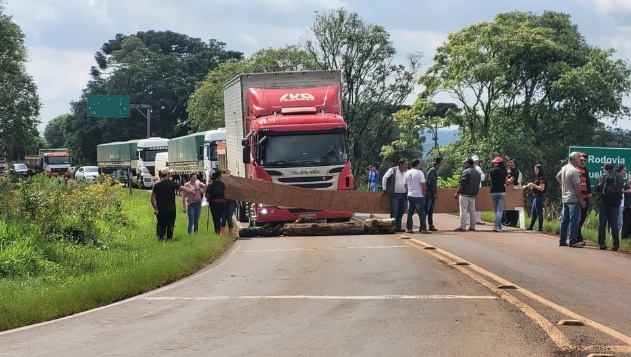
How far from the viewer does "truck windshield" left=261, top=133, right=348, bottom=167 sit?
23.0 metres

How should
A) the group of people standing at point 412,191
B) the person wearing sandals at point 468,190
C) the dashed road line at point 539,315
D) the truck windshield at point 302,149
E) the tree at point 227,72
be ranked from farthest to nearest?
the tree at point 227,72
the truck windshield at point 302,149
the person wearing sandals at point 468,190
the group of people standing at point 412,191
the dashed road line at point 539,315

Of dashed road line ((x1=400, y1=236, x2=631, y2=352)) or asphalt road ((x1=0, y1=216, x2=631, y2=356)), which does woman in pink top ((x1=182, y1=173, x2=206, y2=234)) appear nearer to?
asphalt road ((x1=0, y1=216, x2=631, y2=356))

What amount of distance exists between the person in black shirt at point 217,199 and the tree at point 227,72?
3696 centimetres

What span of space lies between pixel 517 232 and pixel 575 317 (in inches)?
506

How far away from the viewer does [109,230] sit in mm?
23500

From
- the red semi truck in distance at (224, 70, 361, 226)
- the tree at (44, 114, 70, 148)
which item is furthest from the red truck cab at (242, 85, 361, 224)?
the tree at (44, 114, 70, 148)

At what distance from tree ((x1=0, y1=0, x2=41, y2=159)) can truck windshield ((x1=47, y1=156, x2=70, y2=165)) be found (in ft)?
45.6

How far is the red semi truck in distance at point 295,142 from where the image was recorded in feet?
75.7

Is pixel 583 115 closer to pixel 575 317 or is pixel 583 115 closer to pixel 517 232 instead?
pixel 517 232

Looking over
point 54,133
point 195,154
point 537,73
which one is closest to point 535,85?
point 537,73

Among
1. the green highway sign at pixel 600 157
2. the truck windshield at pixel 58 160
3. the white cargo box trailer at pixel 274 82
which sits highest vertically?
the white cargo box trailer at pixel 274 82

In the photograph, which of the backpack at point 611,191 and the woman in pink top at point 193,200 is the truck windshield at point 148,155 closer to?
the woman in pink top at point 193,200

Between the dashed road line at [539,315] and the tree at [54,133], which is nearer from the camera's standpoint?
the dashed road line at [539,315]

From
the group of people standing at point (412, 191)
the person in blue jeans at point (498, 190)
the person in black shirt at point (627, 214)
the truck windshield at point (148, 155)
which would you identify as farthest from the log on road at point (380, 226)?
the truck windshield at point (148, 155)
